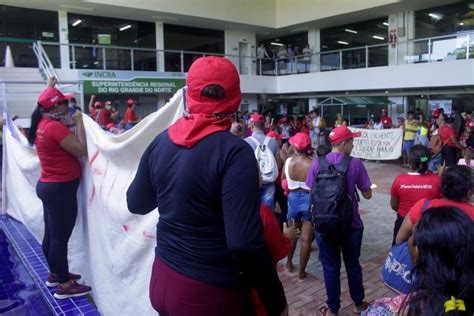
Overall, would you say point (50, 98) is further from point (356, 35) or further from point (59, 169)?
point (356, 35)

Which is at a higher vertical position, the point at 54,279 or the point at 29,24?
the point at 29,24

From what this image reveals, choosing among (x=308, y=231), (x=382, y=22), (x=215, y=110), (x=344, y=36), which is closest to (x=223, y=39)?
(x=344, y=36)

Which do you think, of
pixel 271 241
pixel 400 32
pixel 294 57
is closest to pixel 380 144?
pixel 400 32

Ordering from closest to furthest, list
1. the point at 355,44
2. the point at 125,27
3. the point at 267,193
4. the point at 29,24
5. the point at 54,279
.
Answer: the point at 54,279
the point at 267,193
the point at 29,24
the point at 125,27
the point at 355,44

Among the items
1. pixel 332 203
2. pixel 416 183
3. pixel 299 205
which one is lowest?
pixel 299 205

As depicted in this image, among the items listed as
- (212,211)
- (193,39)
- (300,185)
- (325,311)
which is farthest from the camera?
(193,39)

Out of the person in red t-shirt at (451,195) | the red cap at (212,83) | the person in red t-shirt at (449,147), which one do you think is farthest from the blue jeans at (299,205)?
the person in red t-shirt at (449,147)

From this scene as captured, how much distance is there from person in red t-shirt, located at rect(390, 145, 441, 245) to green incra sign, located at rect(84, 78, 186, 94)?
13.4 metres

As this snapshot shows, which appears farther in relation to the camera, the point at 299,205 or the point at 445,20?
the point at 445,20

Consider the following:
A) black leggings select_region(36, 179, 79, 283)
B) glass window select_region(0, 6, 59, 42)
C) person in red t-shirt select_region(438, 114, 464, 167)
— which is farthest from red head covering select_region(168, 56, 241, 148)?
glass window select_region(0, 6, 59, 42)

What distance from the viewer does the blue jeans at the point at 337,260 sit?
139 inches

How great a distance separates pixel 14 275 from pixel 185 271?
3.77 metres

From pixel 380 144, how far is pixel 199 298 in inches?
494

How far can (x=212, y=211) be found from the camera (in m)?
1.61
